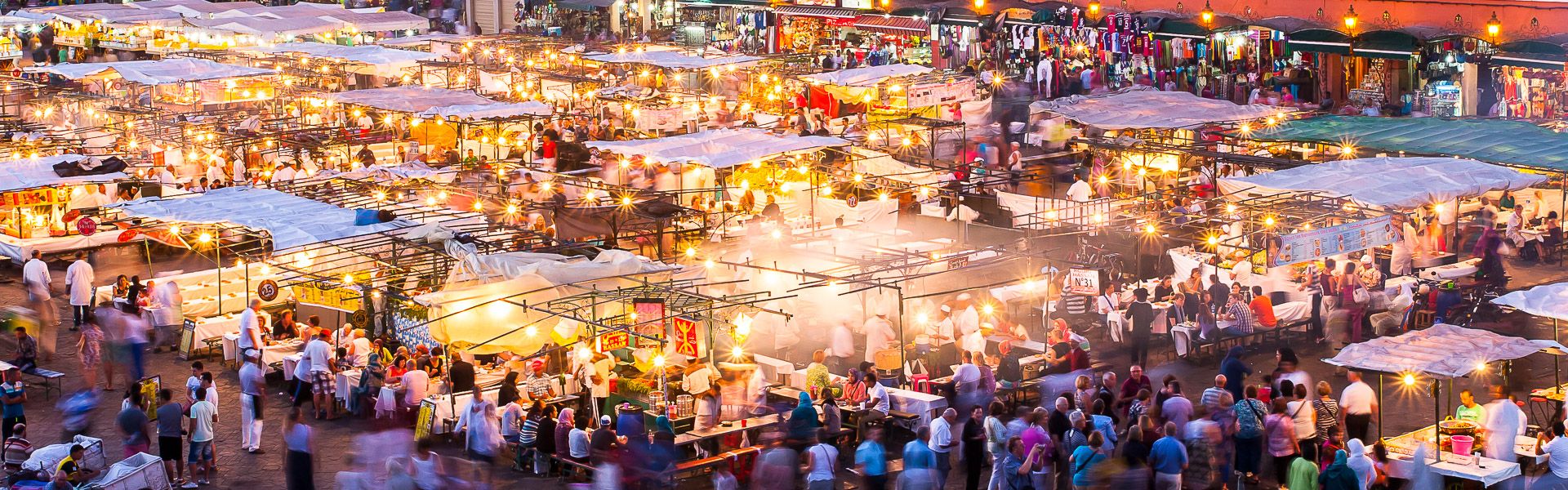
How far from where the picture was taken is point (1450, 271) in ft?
77.4

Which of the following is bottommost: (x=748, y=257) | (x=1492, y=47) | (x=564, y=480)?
(x=564, y=480)

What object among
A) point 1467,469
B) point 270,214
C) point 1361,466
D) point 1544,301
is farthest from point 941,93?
point 1361,466

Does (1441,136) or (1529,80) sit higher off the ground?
(1529,80)

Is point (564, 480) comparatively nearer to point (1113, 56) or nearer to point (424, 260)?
point (424, 260)

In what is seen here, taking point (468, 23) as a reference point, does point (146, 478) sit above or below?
below

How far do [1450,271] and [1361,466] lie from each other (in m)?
9.90

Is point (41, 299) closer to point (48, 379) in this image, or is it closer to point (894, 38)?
point (48, 379)

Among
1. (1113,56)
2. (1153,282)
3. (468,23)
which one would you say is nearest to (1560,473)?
(1153,282)

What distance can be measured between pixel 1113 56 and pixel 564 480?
2634 centimetres

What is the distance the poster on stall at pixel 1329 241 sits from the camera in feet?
67.4

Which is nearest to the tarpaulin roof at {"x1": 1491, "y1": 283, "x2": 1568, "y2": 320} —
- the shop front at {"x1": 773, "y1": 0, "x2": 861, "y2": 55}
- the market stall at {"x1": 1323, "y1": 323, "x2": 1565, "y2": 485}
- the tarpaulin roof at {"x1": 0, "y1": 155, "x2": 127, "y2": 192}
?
the market stall at {"x1": 1323, "y1": 323, "x2": 1565, "y2": 485}

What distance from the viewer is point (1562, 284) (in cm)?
1755

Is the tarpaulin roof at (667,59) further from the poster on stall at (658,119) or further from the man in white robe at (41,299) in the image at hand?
the man in white robe at (41,299)

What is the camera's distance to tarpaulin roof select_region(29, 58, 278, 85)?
3741 centimetres
